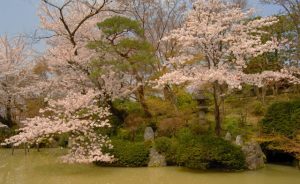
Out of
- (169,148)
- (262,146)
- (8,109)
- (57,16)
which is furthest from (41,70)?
(262,146)

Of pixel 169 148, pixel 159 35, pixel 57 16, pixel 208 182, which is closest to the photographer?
pixel 208 182

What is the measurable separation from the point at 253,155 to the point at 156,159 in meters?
3.28

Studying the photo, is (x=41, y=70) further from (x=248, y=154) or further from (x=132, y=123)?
(x=248, y=154)

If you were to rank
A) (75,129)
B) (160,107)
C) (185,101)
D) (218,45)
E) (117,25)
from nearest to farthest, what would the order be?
(218,45)
(75,129)
(117,25)
(160,107)
(185,101)

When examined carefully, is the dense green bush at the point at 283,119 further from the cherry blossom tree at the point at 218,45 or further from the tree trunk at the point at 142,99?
the tree trunk at the point at 142,99

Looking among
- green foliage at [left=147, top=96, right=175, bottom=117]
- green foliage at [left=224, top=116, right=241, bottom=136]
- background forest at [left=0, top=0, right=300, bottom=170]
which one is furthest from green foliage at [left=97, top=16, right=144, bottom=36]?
green foliage at [left=224, top=116, right=241, bottom=136]

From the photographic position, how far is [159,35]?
2158 centimetres

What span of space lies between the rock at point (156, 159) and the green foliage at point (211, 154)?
1.11m

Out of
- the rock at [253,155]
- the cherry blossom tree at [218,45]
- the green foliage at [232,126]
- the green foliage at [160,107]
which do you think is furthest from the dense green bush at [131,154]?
the green foliage at [232,126]

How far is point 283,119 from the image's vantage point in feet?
46.4

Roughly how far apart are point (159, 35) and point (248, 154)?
395 inches

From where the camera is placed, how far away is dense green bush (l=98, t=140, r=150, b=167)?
14.3 m

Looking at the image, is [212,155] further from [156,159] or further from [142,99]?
[142,99]

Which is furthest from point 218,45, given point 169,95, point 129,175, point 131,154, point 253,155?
point 129,175
